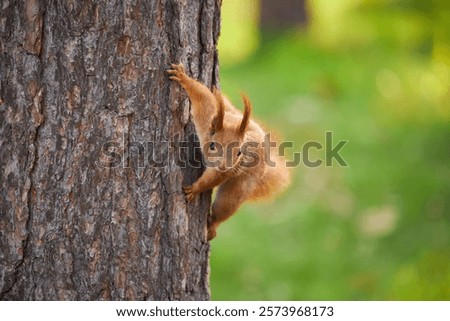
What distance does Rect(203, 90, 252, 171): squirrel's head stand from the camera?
2.37m

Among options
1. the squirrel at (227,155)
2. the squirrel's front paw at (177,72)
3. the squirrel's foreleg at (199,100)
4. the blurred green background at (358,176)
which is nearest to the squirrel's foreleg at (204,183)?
the squirrel at (227,155)

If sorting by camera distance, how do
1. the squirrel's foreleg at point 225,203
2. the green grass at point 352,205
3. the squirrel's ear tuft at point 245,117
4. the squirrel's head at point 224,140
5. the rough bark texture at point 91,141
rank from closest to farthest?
the rough bark texture at point 91,141 → the squirrel's ear tuft at point 245,117 → the squirrel's head at point 224,140 → the squirrel's foreleg at point 225,203 → the green grass at point 352,205

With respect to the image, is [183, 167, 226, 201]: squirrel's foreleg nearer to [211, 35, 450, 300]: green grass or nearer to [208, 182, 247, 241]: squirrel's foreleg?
[208, 182, 247, 241]: squirrel's foreleg

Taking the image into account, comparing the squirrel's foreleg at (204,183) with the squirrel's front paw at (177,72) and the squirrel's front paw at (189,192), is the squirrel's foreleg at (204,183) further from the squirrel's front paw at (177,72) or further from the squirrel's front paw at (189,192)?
the squirrel's front paw at (177,72)

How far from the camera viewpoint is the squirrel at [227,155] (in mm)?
2277

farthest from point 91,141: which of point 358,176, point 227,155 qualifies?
point 358,176

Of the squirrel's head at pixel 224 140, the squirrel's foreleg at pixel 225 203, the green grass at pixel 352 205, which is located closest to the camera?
the squirrel's head at pixel 224 140

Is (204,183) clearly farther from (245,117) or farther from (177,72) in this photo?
(177,72)

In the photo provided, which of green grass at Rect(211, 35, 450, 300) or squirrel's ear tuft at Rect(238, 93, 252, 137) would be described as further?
green grass at Rect(211, 35, 450, 300)

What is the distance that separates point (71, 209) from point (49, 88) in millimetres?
385

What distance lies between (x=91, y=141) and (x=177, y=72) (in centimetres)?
35

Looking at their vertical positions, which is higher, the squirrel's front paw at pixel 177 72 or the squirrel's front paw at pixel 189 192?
the squirrel's front paw at pixel 177 72

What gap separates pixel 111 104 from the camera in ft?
6.94

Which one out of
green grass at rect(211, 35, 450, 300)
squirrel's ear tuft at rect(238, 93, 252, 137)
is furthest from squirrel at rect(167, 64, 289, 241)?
green grass at rect(211, 35, 450, 300)
